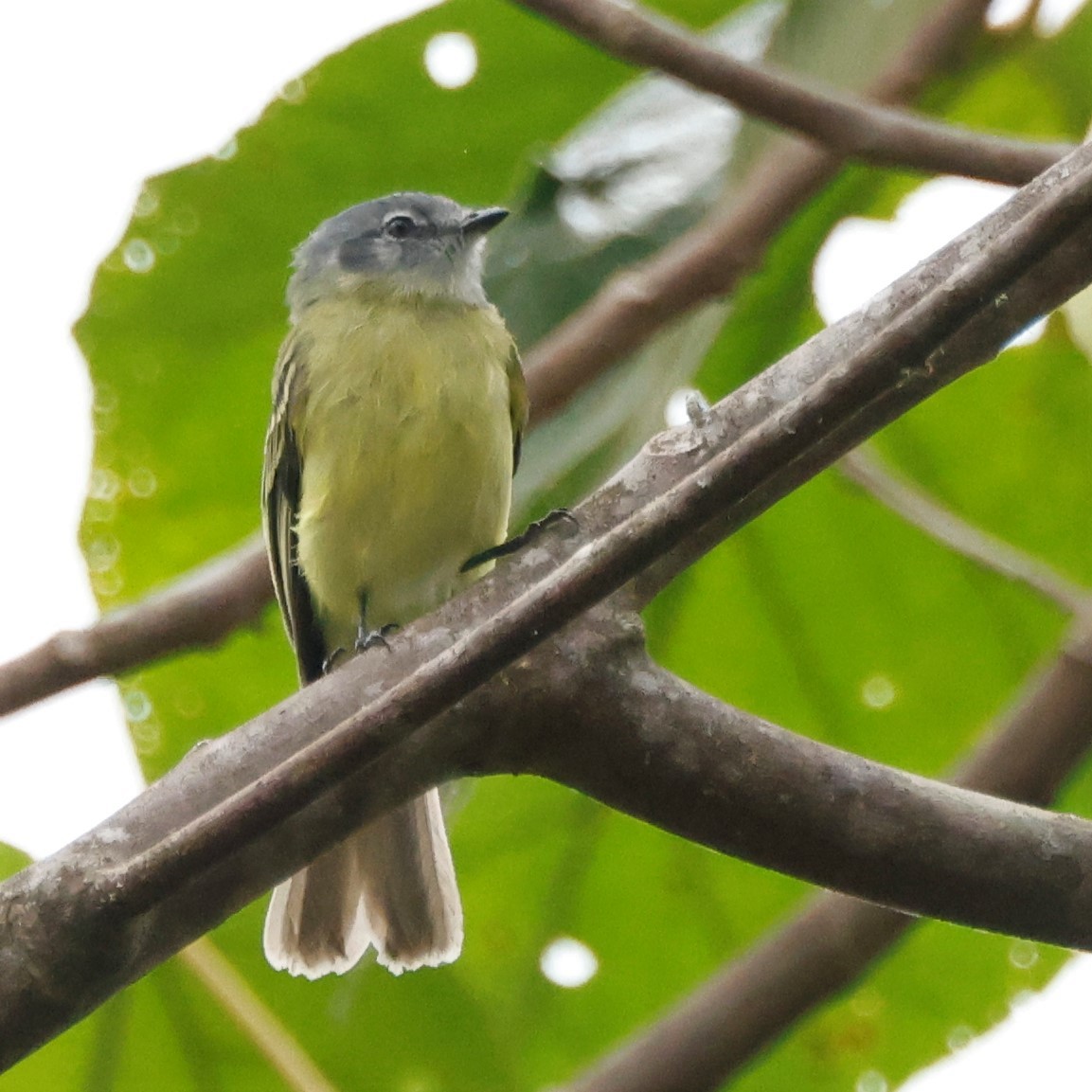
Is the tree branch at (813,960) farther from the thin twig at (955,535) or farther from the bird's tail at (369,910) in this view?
the bird's tail at (369,910)

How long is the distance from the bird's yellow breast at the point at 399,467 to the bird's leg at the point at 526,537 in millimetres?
83

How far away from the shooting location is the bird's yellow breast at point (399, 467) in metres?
3.27

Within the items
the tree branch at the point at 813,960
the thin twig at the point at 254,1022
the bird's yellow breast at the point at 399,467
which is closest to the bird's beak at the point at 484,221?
the bird's yellow breast at the point at 399,467

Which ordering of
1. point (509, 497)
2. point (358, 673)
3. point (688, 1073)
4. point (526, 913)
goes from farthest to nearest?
point (526, 913) < point (509, 497) < point (688, 1073) < point (358, 673)

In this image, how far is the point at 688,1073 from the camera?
2348 mm

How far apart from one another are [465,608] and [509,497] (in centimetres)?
139

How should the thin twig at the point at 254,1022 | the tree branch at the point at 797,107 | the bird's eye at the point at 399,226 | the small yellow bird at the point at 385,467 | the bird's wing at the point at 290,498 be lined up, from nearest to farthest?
the tree branch at the point at 797,107 < the thin twig at the point at 254,1022 < the small yellow bird at the point at 385,467 < the bird's wing at the point at 290,498 < the bird's eye at the point at 399,226

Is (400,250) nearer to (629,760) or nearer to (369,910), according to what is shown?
(369,910)

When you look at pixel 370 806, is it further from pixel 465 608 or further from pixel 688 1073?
pixel 688 1073

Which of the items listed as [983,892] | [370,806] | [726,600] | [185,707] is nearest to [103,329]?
[185,707]

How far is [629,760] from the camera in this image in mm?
1741

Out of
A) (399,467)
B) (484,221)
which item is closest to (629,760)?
(399,467)

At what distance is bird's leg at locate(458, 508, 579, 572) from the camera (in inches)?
79.7

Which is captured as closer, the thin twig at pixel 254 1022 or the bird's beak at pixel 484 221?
the thin twig at pixel 254 1022
